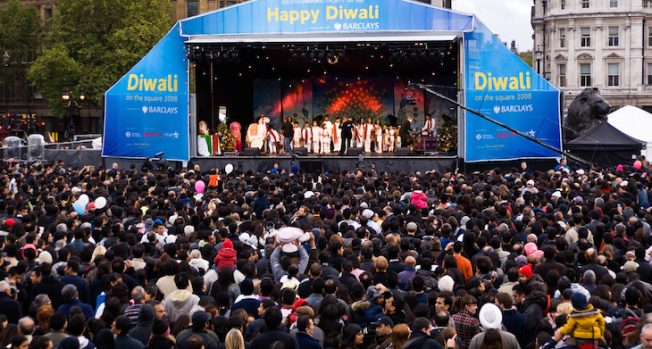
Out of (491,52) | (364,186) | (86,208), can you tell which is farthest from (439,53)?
(86,208)

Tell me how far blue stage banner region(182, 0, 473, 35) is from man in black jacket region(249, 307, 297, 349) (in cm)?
2298

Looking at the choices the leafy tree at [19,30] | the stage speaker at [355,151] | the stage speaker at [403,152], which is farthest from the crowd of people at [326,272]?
the leafy tree at [19,30]

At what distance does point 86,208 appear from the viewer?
17.4m

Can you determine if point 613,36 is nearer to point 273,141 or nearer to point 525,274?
point 273,141

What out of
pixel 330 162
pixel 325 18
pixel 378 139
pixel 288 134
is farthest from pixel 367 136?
pixel 325 18

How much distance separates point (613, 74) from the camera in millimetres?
74062

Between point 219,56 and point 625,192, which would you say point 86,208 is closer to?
point 625,192

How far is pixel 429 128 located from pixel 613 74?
145 ft

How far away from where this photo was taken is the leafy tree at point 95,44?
5700 cm

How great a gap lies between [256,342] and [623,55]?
70.8 meters

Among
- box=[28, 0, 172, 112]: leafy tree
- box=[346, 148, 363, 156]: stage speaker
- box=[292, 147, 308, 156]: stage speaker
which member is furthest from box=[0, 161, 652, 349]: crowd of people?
box=[28, 0, 172, 112]: leafy tree

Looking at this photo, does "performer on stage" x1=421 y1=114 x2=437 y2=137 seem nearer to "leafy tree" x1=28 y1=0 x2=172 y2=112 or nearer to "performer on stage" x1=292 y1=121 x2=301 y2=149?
"performer on stage" x1=292 y1=121 x2=301 y2=149

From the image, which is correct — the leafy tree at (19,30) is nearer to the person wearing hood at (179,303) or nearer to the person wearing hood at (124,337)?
the person wearing hood at (179,303)

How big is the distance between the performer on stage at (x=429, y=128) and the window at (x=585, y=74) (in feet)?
140
